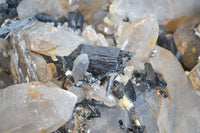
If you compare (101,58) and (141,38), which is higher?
(141,38)

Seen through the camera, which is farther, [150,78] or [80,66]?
[150,78]

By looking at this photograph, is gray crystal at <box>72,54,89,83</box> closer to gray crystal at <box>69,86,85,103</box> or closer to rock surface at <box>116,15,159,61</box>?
gray crystal at <box>69,86,85,103</box>

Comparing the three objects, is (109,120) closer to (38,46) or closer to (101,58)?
(101,58)

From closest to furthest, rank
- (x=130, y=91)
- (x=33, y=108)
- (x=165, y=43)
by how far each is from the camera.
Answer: (x=33, y=108), (x=130, y=91), (x=165, y=43)

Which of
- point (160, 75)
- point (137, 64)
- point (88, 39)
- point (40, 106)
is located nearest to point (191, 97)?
point (160, 75)

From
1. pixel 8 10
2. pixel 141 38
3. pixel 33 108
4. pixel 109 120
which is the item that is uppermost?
pixel 8 10

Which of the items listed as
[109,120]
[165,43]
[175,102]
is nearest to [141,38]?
[165,43]
